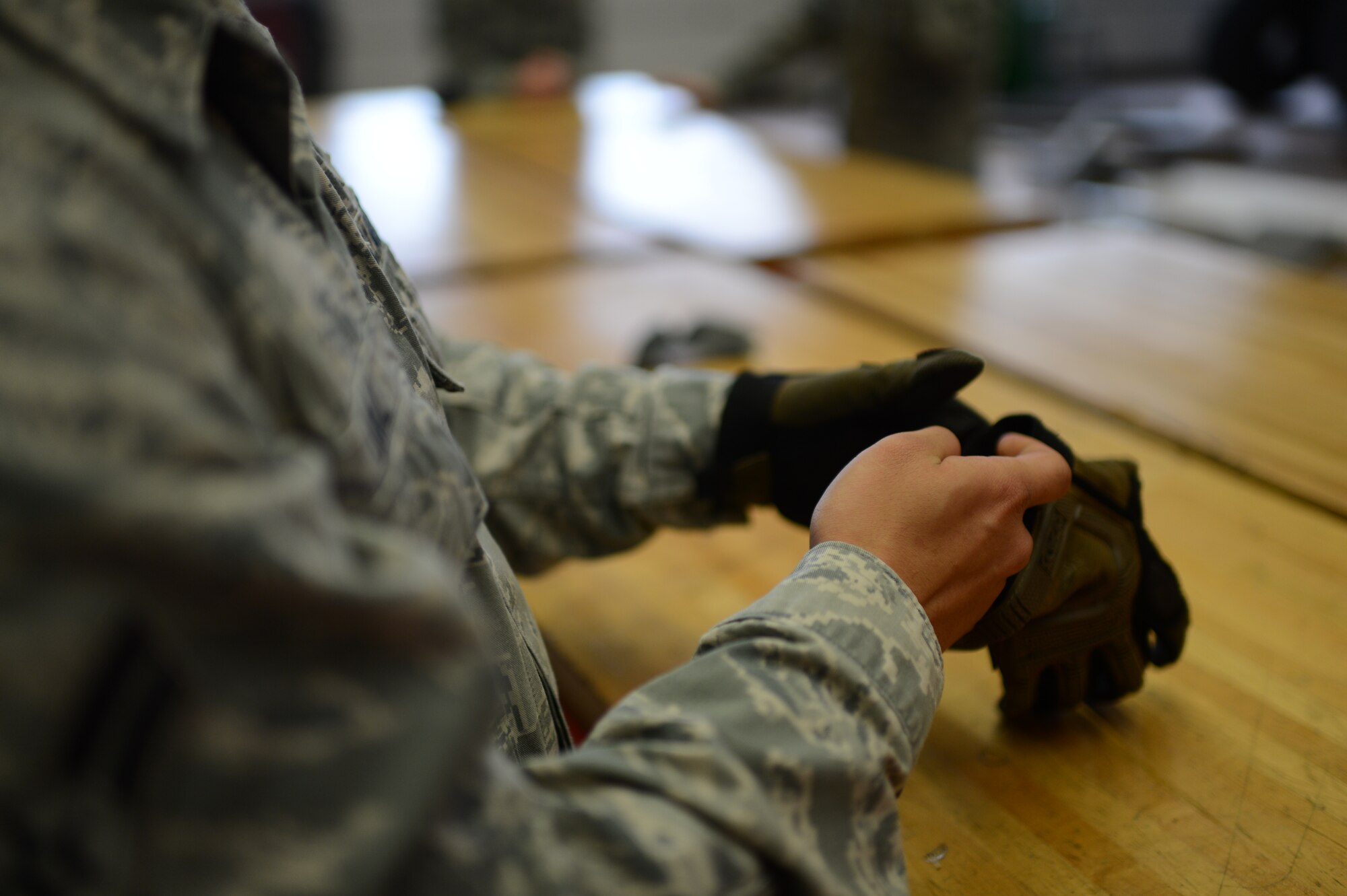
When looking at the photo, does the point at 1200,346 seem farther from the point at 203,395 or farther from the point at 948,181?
the point at 203,395

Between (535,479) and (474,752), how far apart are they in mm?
429

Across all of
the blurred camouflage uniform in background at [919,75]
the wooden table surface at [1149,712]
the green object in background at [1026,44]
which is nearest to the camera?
the wooden table surface at [1149,712]

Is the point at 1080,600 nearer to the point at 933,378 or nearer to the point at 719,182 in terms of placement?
the point at 933,378

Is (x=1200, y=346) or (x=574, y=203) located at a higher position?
(x=574, y=203)

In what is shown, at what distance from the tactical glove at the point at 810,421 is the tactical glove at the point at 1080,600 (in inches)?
1.3

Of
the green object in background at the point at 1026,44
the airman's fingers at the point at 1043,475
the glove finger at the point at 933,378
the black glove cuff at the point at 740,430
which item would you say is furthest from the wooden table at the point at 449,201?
the green object in background at the point at 1026,44

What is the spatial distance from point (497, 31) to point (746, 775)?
3.59m

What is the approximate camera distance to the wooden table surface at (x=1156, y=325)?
0.89 metres

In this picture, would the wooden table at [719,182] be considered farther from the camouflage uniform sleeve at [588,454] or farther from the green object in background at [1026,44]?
the green object in background at [1026,44]

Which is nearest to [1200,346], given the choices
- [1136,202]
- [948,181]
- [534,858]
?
[948,181]

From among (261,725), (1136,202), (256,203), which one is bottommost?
(1136,202)

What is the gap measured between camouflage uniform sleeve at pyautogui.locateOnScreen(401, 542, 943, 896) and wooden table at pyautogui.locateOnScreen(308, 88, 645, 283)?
1.01 metres

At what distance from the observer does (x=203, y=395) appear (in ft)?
0.83

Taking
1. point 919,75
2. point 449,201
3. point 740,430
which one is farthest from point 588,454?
point 919,75
